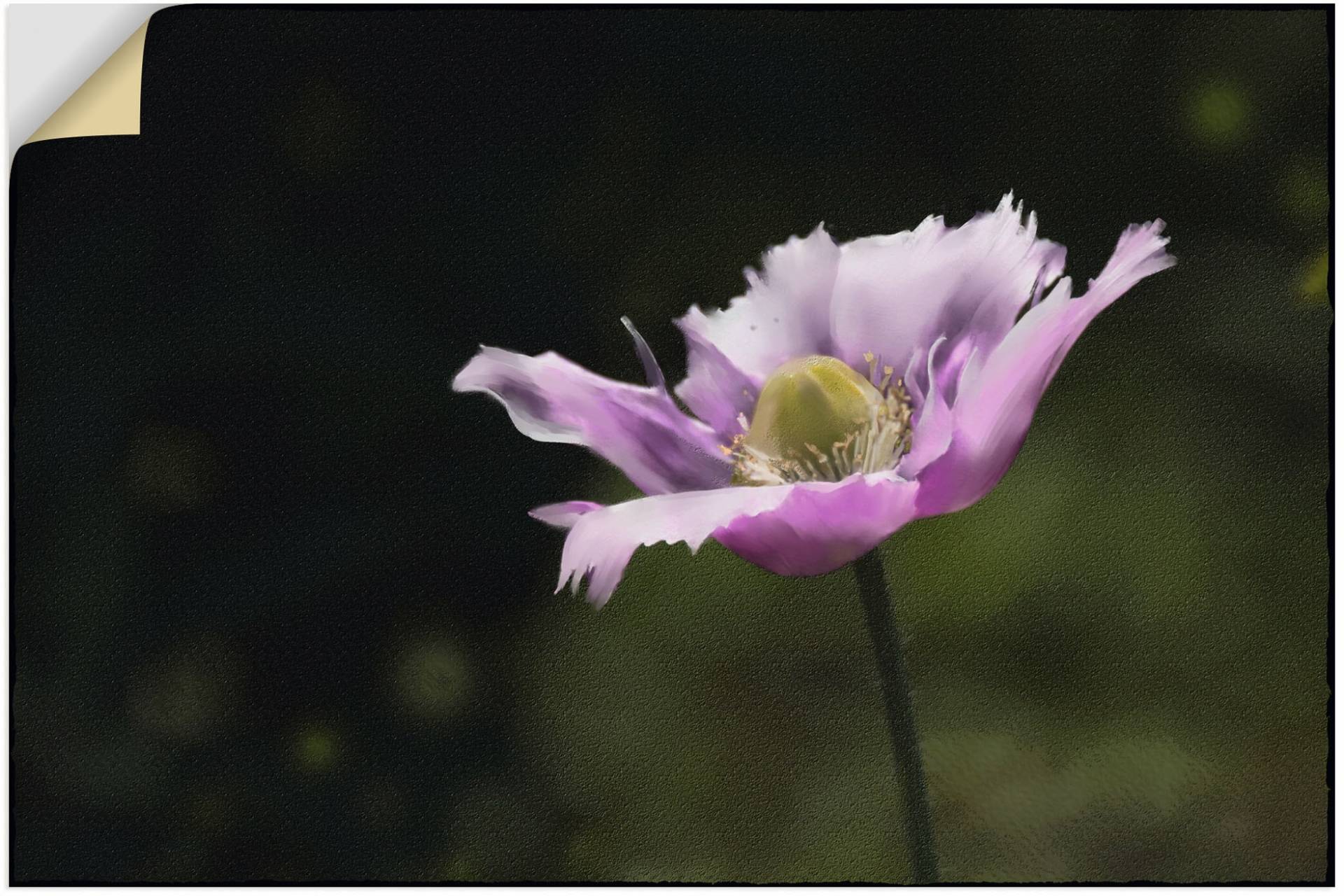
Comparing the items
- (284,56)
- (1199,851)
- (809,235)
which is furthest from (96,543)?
(1199,851)

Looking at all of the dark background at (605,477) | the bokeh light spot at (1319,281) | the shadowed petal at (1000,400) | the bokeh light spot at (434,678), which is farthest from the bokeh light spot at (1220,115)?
the bokeh light spot at (434,678)

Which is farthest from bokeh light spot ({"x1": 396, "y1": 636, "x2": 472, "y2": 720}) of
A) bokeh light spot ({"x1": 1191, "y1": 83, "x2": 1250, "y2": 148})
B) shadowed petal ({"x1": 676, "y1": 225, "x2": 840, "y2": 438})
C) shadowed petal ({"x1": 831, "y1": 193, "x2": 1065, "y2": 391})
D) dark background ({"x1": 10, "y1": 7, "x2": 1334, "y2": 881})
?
bokeh light spot ({"x1": 1191, "y1": 83, "x2": 1250, "y2": 148})

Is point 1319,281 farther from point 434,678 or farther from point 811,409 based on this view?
point 434,678

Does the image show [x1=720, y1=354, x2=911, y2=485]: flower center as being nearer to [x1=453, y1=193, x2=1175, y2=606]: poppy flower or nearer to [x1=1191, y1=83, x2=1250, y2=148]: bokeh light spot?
[x1=453, y1=193, x2=1175, y2=606]: poppy flower

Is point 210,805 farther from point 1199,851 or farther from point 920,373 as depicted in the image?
point 1199,851

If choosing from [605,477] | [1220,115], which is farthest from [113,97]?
[1220,115]
